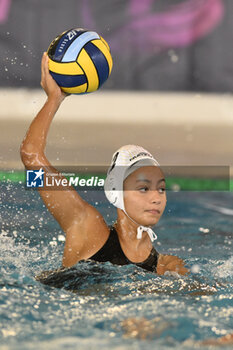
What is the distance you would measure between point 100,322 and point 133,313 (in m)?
0.15

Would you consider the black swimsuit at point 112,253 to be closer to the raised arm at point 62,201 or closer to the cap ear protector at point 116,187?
the raised arm at point 62,201

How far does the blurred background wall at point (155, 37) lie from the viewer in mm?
11234

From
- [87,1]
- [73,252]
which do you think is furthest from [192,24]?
[73,252]

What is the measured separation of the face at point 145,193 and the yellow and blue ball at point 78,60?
0.48 meters

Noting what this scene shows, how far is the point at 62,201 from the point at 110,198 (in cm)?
23

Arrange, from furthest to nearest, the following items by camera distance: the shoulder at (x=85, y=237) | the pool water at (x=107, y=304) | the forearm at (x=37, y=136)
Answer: the shoulder at (x=85, y=237) < the forearm at (x=37, y=136) < the pool water at (x=107, y=304)

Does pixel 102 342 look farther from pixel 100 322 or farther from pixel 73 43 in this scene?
pixel 73 43

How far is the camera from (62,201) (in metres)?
2.60

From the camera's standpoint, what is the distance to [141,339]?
2217 millimetres

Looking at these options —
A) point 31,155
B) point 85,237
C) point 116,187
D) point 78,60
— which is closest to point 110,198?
point 116,187

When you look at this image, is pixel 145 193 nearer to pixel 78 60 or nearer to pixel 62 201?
pixel 62 201

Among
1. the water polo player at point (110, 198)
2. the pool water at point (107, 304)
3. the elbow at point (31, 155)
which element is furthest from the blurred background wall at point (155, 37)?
the elbow at point (31, 155)

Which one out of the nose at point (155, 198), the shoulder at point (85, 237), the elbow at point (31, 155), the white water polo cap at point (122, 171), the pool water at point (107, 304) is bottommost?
the pool water at point (107, 304)

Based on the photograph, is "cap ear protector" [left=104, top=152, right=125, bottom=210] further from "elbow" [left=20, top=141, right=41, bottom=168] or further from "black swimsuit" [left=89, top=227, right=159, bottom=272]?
"elbow" [left=20, top=141, right=41, bottom=168]
